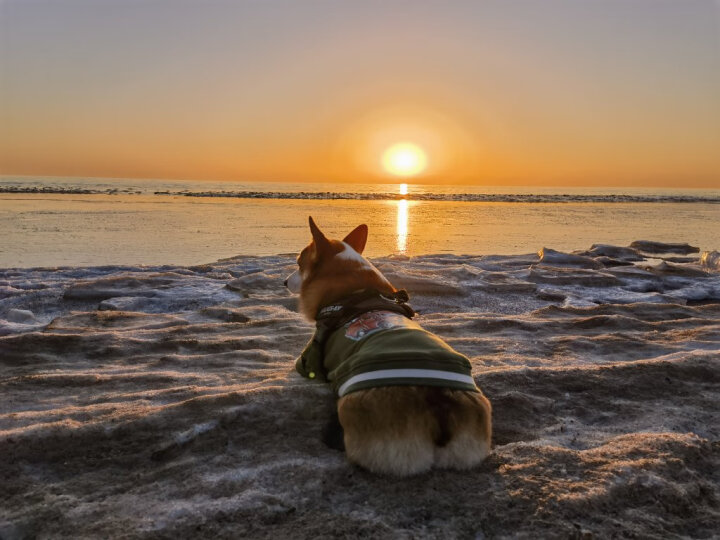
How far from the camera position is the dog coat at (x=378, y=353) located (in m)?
2.19

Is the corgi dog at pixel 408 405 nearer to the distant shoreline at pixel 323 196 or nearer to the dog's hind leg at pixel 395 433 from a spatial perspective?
the dog's hind leg at pixel 395 433

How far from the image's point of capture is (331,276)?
353 centimetres

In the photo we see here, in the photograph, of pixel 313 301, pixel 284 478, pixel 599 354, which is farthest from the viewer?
pixel 599 354

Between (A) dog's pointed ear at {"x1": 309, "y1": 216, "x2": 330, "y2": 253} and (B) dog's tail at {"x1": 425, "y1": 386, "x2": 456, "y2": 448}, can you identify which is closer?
(B) dog's tail at {"x1": 425, "y1": 386, "x2": 456, "y2": 448}

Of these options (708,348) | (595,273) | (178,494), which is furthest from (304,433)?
(595,273)

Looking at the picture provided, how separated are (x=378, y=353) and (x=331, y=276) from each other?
1.29m

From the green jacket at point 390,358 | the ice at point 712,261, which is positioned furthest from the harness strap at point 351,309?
the ice at point 712,261

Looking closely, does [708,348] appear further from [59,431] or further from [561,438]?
[59,431]

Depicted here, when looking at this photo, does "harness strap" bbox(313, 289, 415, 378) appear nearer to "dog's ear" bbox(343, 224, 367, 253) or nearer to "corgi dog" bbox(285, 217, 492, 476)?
"corgi dog" bbox(285, 217, 492, 476)

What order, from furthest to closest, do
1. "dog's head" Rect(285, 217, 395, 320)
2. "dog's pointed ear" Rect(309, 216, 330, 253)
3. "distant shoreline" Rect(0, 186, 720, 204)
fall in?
"distant shoreline" Rect(0, 186, 720, 204) → "dog's pointed ear" Rect(309, 216, 330, 253) → "dog's head" Rect(285, 217, 395, 320)

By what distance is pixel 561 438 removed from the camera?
254 cm

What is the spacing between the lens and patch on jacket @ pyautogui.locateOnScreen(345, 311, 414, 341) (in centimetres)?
267

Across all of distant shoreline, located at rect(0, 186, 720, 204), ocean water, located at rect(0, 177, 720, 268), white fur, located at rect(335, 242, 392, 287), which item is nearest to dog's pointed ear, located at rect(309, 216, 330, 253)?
white fur, located at rect(335, 242, 392, 287)

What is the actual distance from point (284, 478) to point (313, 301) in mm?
1578
